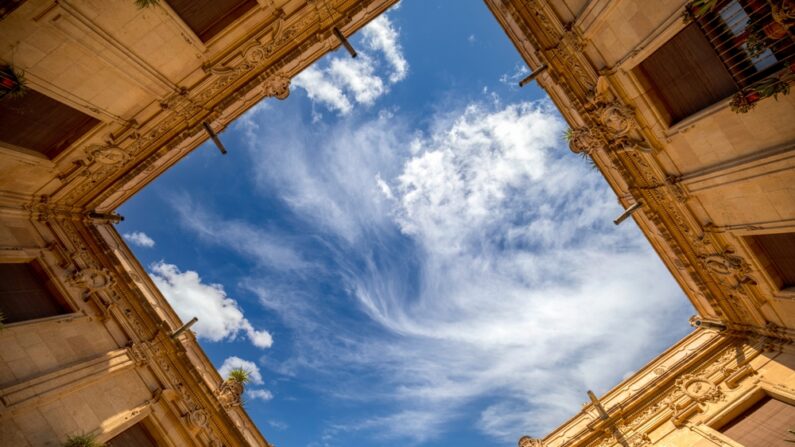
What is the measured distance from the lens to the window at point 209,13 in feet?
28.8

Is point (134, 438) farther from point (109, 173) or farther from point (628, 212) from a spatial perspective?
point (628, 212)

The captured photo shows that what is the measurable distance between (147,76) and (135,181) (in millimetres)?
3763

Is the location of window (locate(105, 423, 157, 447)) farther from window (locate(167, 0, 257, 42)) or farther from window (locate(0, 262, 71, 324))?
window (locate(167, 0, 257, 42))

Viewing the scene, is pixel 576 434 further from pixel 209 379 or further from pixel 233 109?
pixel 233 109

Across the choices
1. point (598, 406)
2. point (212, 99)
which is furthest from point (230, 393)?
point (598, 406)

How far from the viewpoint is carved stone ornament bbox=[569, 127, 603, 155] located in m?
10.3

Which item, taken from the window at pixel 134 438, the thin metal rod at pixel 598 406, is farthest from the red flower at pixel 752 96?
the window at pixel 134 438

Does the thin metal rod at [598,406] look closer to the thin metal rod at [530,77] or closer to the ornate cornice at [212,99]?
the thin metal rod at [530,77]

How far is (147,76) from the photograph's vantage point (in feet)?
30.5

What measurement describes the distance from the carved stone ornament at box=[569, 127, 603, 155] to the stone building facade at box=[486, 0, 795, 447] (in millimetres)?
35

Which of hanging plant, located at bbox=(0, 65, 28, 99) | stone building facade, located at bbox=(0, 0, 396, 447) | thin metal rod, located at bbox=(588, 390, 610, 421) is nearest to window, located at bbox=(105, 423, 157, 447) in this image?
stone building facade, located at bbox=(0, 0, 396, 447)

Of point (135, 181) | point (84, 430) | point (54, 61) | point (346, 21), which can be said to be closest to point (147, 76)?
point (54, 61)

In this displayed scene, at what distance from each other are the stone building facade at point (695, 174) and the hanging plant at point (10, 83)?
11.1 metres

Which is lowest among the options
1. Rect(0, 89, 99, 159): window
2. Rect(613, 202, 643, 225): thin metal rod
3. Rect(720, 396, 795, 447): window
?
Rect(720, 396, 795, 447): window
